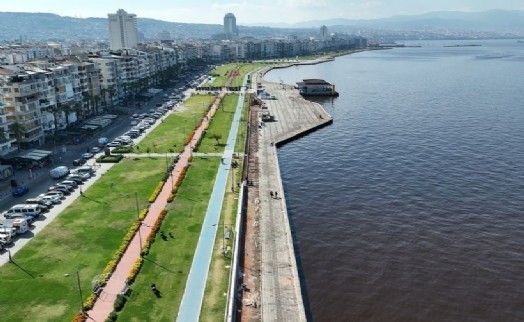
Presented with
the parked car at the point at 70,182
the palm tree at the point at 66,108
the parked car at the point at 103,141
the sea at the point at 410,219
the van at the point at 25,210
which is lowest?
the sea at the point at 410,219

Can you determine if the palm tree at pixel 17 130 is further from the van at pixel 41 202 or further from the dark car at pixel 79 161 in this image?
the van at pixel 41 202

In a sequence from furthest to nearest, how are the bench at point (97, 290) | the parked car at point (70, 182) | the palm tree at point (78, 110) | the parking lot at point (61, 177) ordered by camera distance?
the palm tree at point (78, 110) → the parked car at point (70, 182) → the parking lot at point (61, 177) → the bench at point (97, 290)

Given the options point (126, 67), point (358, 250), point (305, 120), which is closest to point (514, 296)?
point (358, 250)

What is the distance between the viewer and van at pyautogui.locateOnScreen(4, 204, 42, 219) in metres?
66.0

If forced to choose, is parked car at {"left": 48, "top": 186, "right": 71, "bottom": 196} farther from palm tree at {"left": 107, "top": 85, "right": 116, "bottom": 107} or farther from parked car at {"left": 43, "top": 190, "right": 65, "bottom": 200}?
palm tree at {"left": 107, "top": 85, "right": 116, "bottom": 107}

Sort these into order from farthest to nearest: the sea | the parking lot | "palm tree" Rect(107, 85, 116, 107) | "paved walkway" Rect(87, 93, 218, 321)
Result: "palm tree" Rect(107, 85, 116, 107)
the parking lot
the sea
"paved walkway" Rect(87, 93, 218, 321)

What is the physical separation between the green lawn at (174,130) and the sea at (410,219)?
25.9 metres

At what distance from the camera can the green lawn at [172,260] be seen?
4462cm

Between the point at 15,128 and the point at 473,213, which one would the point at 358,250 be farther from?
the point at 15,128

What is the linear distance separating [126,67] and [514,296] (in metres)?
149

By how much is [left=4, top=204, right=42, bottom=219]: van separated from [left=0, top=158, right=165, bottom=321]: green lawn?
3.45m

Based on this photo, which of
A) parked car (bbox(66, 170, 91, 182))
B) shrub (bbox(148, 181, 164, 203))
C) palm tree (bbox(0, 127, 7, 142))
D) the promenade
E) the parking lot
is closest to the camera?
the promenade

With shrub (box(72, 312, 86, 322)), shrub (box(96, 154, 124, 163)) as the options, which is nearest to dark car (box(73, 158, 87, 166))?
shrub (box(96, 154, 124, 163))

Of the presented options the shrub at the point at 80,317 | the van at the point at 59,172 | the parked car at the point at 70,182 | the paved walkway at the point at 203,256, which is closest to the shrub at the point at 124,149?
the van at the point at 59,172
